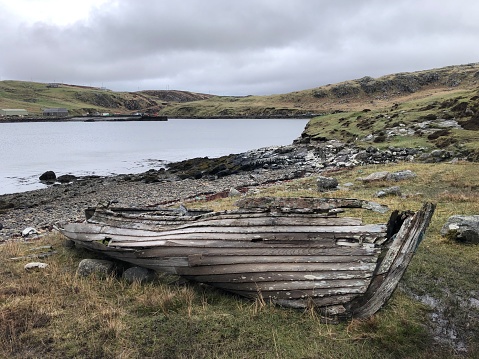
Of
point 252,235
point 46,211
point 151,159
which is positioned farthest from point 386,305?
point 151,159

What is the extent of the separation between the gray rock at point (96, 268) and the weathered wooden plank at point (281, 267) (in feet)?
7.73

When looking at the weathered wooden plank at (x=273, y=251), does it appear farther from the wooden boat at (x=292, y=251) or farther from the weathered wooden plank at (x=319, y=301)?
the weathered wooden plank at (x=319, y=301)

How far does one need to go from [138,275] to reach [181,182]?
2535cm

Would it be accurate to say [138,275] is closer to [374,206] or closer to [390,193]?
[374,206]

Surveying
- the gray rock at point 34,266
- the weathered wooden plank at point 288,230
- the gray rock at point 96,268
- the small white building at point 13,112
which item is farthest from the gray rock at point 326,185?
the small white building at point 13,112

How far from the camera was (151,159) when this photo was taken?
179 feet

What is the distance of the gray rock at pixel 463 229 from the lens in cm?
974

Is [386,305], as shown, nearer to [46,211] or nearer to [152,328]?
[152,328]

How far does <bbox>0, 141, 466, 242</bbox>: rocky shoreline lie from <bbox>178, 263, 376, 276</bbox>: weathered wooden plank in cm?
1290

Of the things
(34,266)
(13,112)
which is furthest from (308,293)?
(13,112)

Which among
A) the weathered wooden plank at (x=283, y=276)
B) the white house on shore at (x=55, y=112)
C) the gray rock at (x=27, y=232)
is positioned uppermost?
the white house on shore at (x=55, y=112)

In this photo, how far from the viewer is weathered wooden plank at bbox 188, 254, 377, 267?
673 cm

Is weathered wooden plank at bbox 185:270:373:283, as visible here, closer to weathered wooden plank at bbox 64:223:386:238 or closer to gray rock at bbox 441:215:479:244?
weathered wooden plank at bbox 64:223:386:238

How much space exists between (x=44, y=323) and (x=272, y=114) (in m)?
156
